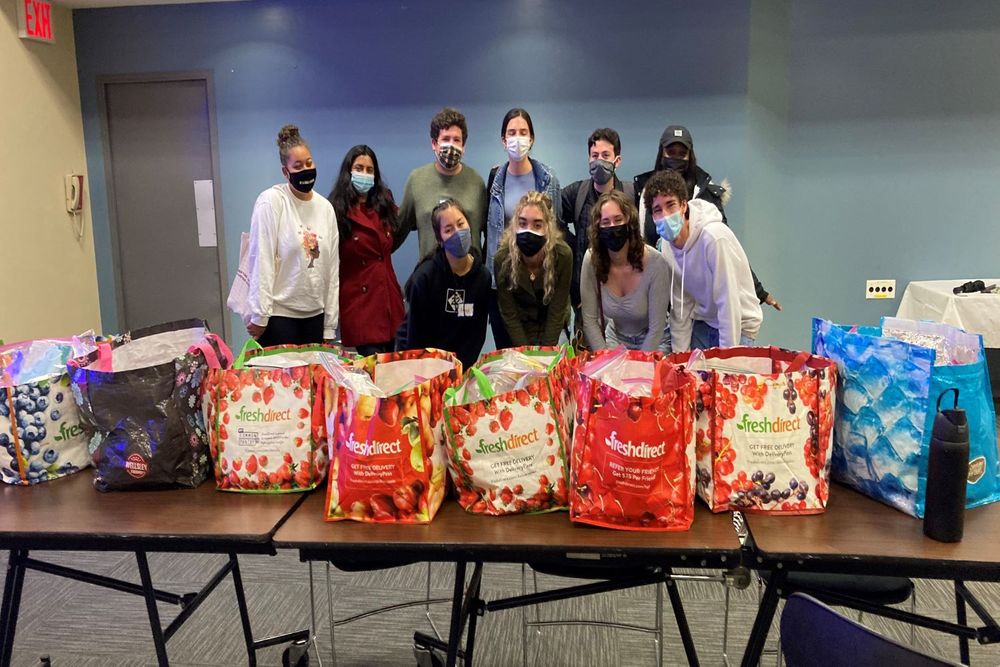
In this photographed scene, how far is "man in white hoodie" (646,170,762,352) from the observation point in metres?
2.49

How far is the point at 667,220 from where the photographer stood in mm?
2486

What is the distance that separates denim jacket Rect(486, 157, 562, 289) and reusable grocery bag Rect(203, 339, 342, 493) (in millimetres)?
1624

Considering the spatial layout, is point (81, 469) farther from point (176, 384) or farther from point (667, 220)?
point (667, 220)

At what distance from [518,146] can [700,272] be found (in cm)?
101

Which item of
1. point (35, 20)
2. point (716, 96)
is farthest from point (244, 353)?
point (35, 20)

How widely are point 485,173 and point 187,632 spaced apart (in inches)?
116

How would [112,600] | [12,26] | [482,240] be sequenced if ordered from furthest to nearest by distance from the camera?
[12,26], [482,240], [112,600]

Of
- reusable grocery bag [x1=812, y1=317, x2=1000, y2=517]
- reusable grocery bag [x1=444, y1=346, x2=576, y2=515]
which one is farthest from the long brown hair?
reusable grocery bag [x1=444, y1=346, x2=576, y2=515]

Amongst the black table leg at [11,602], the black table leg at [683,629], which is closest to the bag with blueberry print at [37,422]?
the black table leg at [11,602]

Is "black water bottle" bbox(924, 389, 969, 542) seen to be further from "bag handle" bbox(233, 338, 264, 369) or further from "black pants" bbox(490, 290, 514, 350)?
"black pants" bbox(490, 290, 514, 350)

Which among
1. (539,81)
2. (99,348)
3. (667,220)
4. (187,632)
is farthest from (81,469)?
(539,81)

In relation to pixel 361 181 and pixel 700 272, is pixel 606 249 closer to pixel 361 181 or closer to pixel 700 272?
pixel 700 272

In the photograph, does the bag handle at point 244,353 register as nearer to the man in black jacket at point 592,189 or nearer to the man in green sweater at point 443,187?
the man in green sweater at point 443,187

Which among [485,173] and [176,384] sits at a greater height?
[485,173]
